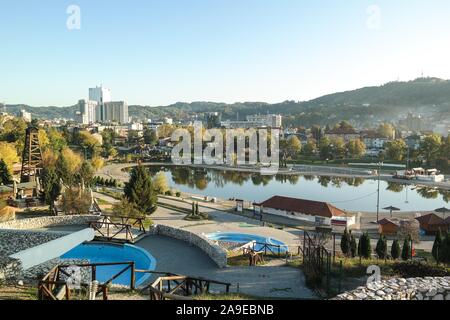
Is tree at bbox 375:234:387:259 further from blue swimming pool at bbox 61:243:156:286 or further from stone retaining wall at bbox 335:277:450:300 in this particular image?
stone retaining wall at bbox 335:277:450:300

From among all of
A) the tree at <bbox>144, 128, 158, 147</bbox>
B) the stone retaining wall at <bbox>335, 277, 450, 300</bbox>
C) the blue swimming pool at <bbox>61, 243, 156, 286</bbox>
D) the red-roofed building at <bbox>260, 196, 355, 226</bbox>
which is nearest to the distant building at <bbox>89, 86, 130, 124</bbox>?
the tree at <bbox>144, 128, 158, 147</bbox>

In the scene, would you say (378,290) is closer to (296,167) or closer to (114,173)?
(114,173)

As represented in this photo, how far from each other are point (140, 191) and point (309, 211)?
996 cm

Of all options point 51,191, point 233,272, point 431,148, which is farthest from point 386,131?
point 233,272

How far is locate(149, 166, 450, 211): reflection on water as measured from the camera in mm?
32938

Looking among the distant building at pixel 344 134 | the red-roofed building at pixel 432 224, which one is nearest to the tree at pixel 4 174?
the red-roofed building at pixel 432 224

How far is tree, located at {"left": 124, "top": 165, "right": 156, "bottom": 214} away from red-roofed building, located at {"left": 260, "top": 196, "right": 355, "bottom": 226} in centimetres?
772

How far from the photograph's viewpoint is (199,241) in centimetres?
1316

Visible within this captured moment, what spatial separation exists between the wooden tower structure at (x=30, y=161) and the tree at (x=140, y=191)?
11018 millimetres

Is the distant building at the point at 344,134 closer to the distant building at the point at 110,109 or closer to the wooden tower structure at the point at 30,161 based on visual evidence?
the wooden tower structure at the point at 30,161
